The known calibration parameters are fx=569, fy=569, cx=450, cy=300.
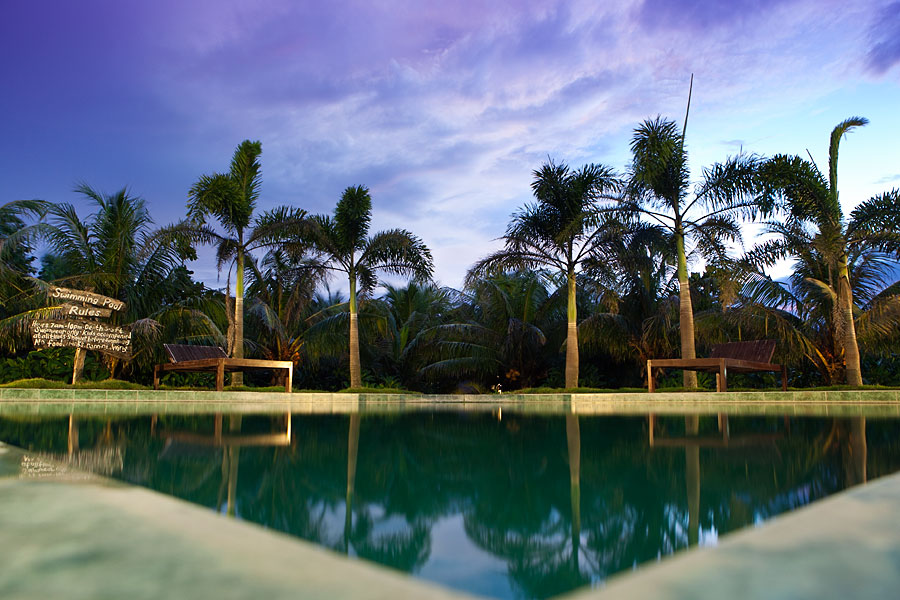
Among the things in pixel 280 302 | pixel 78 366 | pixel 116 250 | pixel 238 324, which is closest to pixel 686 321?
pixel 238 324

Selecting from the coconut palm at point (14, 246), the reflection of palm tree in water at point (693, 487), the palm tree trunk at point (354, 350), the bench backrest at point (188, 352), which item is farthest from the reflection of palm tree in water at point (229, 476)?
the coconut palm at point (14, 246)

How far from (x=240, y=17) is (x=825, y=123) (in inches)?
598

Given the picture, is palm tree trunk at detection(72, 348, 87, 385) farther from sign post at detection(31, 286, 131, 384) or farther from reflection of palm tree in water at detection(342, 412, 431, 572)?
reflection of palm tree in water at detection(342, 412, 431, 572)

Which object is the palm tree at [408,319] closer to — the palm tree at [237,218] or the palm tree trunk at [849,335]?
the palm tree at [237,218]

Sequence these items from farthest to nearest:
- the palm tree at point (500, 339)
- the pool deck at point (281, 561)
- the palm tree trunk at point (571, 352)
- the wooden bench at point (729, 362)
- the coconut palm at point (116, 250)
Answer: the palm tree at point (500, 339), the coconut palm at point (116, 250), the palm tree trunk at point (571, 352), the wooden bench at point (729, 362), the pool deck at point (281, 561)

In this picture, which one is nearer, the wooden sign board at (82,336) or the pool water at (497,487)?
the pool water at (497,487)

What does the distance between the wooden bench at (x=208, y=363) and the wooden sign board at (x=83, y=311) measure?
162 cm

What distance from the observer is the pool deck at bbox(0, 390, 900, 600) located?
0.64 m

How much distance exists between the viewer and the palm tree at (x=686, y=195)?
42.7ft

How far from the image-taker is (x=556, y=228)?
48.7 feet

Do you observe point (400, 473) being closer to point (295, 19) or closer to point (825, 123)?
point (825, 123)

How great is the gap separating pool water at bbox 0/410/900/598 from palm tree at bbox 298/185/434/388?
1184cm

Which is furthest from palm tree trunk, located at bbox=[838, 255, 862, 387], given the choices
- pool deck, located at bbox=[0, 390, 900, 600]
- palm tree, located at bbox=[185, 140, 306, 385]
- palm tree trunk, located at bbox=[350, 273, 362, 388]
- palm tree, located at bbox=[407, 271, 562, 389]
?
pool deck, located at bbox=[0, 390, 900, 600]

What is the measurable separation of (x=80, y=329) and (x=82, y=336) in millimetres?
158
